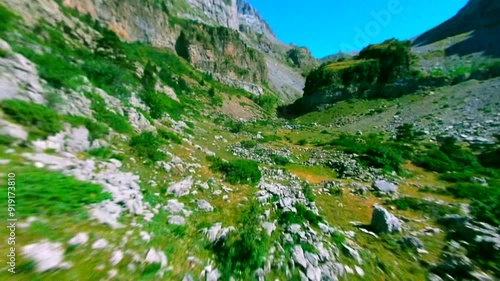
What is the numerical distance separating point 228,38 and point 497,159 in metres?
78.5

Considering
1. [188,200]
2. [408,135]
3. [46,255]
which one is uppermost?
[408,135]

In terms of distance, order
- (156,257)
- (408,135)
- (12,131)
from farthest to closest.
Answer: (408,135) < (12,131) < (156,257)

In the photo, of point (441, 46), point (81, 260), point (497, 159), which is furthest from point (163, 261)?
point (441, 46)

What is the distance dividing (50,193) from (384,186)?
13.1 m

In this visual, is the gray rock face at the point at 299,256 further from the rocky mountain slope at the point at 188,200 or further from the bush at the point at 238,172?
the bush at the point at 238,172

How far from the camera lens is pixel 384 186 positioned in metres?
11.7

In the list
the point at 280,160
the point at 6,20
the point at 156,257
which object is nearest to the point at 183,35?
the point at 6,20

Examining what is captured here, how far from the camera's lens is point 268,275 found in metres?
5.41

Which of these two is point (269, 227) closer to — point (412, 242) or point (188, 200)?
point (188, 200)

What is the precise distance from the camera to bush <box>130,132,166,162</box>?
9758mm

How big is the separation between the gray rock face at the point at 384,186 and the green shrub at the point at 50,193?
11562mm

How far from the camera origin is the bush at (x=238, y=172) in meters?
10.7

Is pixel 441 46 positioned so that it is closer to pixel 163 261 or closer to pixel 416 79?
pixel 416 79

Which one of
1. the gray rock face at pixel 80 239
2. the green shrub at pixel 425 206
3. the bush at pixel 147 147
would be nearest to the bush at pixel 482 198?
the green shrub at pixel 425 206
